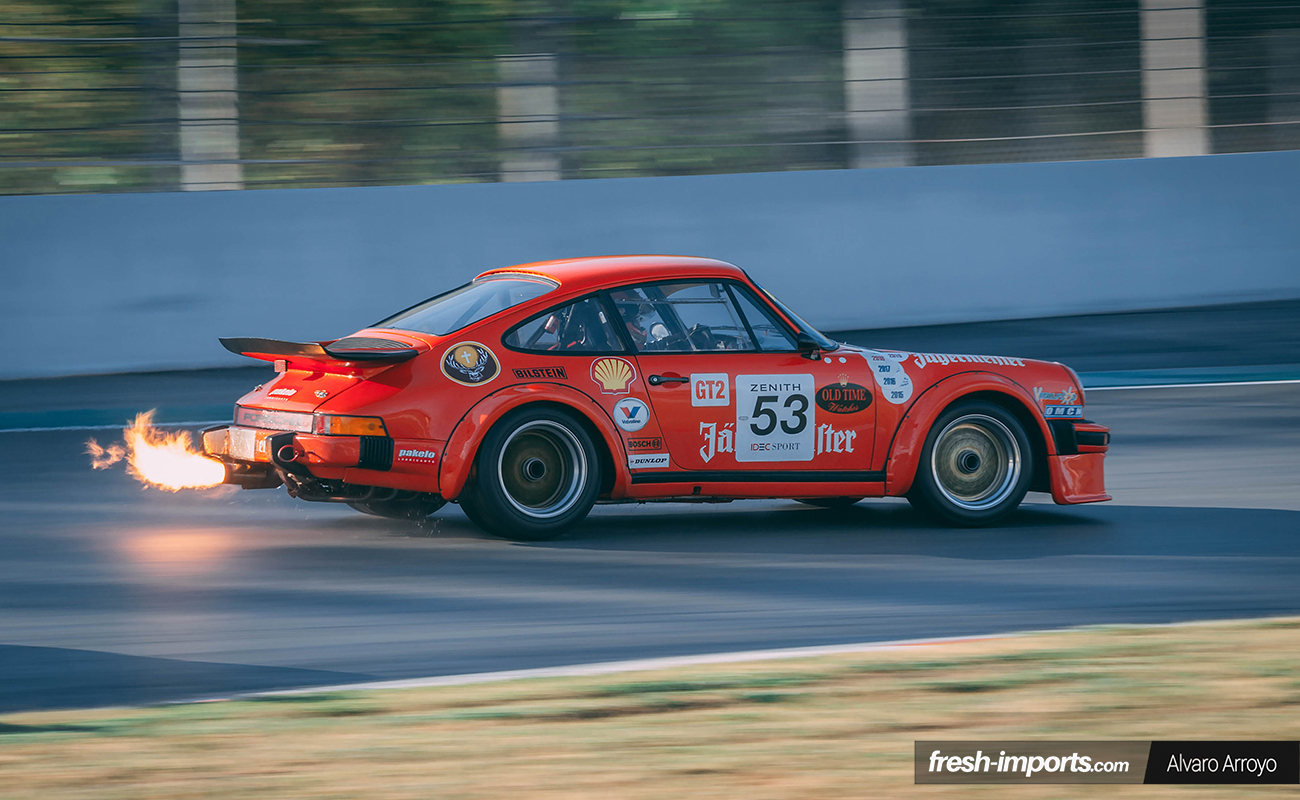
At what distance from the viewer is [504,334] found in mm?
8250

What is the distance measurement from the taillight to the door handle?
1344 mm

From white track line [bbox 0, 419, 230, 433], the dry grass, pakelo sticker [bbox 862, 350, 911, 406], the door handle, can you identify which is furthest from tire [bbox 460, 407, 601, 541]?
white track line [bbox 0, 419, 230, 433]

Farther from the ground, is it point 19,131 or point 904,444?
point 19,131

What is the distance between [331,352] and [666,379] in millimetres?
1639

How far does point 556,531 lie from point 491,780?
380 cm

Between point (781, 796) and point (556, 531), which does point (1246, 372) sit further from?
point (781, 796)

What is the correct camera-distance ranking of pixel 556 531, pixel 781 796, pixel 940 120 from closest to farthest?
1. pixel 781 796
2. pixel 556 531
3. pixel 940 120

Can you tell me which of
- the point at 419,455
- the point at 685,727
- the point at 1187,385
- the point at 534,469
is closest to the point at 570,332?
the point at 534,469

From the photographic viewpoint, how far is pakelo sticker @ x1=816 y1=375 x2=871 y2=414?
339 inches

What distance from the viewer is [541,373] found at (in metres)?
8.20

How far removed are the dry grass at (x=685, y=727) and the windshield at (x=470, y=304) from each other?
3058 millimetres

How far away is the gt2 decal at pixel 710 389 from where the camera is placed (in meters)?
8.45

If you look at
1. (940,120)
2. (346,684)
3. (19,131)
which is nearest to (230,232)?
(19,131)

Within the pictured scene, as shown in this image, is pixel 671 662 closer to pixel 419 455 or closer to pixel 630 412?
pixel 419 455
